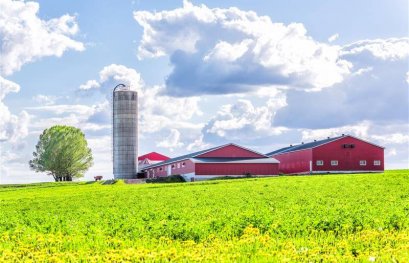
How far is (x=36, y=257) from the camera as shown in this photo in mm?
12570

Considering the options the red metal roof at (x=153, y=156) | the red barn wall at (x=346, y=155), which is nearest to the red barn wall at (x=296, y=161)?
the red barn wall at (x=346, y=155)

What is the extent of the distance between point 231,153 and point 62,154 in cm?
3467

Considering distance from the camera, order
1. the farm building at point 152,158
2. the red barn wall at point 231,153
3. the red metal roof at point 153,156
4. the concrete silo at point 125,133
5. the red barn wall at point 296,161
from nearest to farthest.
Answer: the red barn wall at point 231,153
the red barn wall at point 296,161
the concrete silo at point 125,133
the farm building at point 152,158
the red metal roof at point 153,156

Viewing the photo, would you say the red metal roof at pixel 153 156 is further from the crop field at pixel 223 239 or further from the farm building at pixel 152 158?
the crop field at pixel 223 239

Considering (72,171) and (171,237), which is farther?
(72,171)

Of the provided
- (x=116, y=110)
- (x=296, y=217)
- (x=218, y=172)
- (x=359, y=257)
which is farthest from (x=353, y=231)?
(x=116, y=110)

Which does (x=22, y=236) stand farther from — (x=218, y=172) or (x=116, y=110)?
(x=116, y=110)

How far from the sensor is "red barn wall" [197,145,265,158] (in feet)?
277

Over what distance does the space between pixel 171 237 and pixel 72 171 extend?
93.5 metres

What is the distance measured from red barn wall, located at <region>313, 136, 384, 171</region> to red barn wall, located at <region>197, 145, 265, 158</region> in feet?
28.7

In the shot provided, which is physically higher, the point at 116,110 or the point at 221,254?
the point at 116,110

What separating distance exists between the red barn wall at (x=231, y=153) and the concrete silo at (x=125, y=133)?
1506 centimetres

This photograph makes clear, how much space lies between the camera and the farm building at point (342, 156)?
275 feet

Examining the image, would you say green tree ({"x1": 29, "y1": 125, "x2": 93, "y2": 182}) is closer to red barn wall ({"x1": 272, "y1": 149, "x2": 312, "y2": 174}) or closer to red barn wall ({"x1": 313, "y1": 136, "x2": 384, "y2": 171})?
red barn wall ({"x1": 272, "y1": 149, "x2": 312, "y2": 174})
